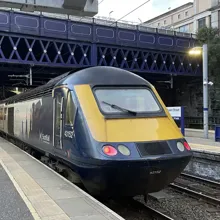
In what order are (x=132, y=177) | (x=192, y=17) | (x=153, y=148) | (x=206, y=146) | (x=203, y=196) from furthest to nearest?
1. (x=192, y=17)
2. (x=206, y=146)
3. (x=203, y=196)
4. (x=153, y=148)
5. (x=132, y=177)

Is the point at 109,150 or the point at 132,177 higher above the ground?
the point at 109,150

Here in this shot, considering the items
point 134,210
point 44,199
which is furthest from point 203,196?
point 44,199

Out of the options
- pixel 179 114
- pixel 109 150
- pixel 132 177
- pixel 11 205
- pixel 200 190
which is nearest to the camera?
pixel 11 205

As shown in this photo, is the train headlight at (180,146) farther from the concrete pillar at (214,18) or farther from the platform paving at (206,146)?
the concrete pillar at (214,18)

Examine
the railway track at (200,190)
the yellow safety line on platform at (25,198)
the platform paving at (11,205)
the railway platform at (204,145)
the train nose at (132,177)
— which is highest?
the train nose at (132,177)

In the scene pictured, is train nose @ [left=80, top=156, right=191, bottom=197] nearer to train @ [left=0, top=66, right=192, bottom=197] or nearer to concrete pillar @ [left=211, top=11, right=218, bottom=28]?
train @ [left=0, top=66, right=192, bottom=197]

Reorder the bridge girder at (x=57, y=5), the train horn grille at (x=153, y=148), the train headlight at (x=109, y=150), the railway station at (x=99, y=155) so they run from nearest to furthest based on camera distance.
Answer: the bridge girder at (x=57, y=5)
the railway station at (x=99, y=155)
the train headlight at (x=109, y=150)
the train horn grille at (x=153, y=148)

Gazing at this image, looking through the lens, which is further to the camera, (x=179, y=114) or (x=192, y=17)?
(x=192, y=17)

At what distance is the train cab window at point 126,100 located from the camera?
25.7 ft

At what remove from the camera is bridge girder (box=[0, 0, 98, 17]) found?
6688 millimetres

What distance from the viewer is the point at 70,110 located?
8.10 m

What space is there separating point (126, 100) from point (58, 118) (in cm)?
183

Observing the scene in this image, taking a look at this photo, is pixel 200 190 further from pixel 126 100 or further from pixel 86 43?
pixel 86 43

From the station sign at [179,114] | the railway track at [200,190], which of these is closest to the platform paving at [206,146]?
the railway track at [200,190]
